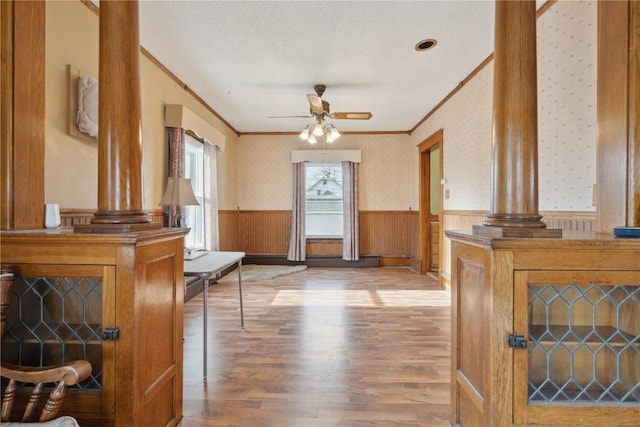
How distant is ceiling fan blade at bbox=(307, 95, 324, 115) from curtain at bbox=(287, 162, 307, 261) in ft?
8.75

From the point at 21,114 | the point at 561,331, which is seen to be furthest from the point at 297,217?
the point at 561,331

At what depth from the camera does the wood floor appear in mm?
1934

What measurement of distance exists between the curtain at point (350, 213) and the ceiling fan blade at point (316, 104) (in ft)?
8.75

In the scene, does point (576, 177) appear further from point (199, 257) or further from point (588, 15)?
point (199, 257)

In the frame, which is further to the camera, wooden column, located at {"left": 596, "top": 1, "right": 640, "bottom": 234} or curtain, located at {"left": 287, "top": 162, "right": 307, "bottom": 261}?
curtain, located at {"left": 287, "top": 162, "right": 307, "bottom": 261}

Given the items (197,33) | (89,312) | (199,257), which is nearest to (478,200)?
(199,257)

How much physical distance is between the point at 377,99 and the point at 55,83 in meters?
3.65

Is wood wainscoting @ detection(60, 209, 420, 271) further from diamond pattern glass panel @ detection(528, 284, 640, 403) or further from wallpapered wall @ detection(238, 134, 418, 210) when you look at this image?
diamond pattern glass panel @ detection(528, 284, 640, 403)

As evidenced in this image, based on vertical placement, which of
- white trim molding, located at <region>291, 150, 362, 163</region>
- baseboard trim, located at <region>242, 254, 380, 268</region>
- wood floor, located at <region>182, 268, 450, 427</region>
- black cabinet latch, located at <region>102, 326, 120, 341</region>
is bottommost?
wood floor, located at <region>182, 268, 450, 427</region>

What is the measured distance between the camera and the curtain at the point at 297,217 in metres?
6.76

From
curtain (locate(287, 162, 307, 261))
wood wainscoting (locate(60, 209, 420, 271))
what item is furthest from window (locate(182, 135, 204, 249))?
curtain (locate(287, 162, 307, 261))

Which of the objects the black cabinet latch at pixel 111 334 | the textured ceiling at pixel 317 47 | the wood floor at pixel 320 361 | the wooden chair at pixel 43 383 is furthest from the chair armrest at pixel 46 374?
the textured ceiling at pixel 317 47

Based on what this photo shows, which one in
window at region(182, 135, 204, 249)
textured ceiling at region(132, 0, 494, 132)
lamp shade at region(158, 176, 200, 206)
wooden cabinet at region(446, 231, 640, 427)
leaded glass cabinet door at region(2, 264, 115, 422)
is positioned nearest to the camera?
wooden cabinet at region(446, 231, 640, 427)

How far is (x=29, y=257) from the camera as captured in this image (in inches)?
54.1
